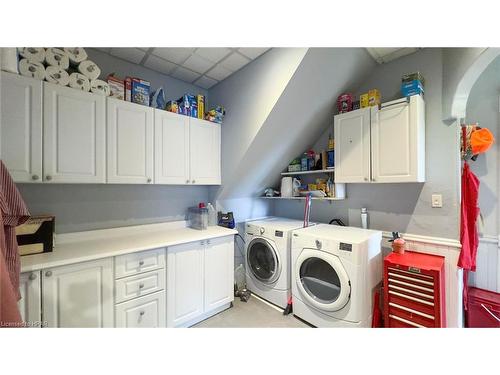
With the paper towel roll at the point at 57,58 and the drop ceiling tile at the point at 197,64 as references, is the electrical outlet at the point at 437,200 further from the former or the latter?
the paper towel roll at the point at 57,58

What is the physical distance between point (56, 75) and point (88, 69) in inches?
8.1

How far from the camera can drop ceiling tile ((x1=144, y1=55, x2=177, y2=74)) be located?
1848 millimetres

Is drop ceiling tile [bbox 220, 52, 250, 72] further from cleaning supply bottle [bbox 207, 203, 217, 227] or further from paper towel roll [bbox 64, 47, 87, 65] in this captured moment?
cleaning supply bottle [bbox 207, 203, 217, 227]

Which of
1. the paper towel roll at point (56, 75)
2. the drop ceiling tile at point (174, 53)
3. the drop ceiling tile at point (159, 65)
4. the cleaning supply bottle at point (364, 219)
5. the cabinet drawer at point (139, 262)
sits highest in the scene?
the drop ceiling tile at point (174, 53)

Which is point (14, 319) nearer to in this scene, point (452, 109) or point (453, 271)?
point (453, 271)

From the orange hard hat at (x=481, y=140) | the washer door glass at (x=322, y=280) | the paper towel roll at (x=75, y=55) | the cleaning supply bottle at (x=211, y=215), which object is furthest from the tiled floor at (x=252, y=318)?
the paper towel roll at (x=75, y=55)

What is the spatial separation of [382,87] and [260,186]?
5.67 feet

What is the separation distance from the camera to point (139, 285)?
1503 millimetres

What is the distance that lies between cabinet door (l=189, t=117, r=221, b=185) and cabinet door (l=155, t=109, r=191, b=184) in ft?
0.22

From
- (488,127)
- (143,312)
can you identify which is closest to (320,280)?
(143,312)

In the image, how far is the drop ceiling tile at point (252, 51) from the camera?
5.75 feet
